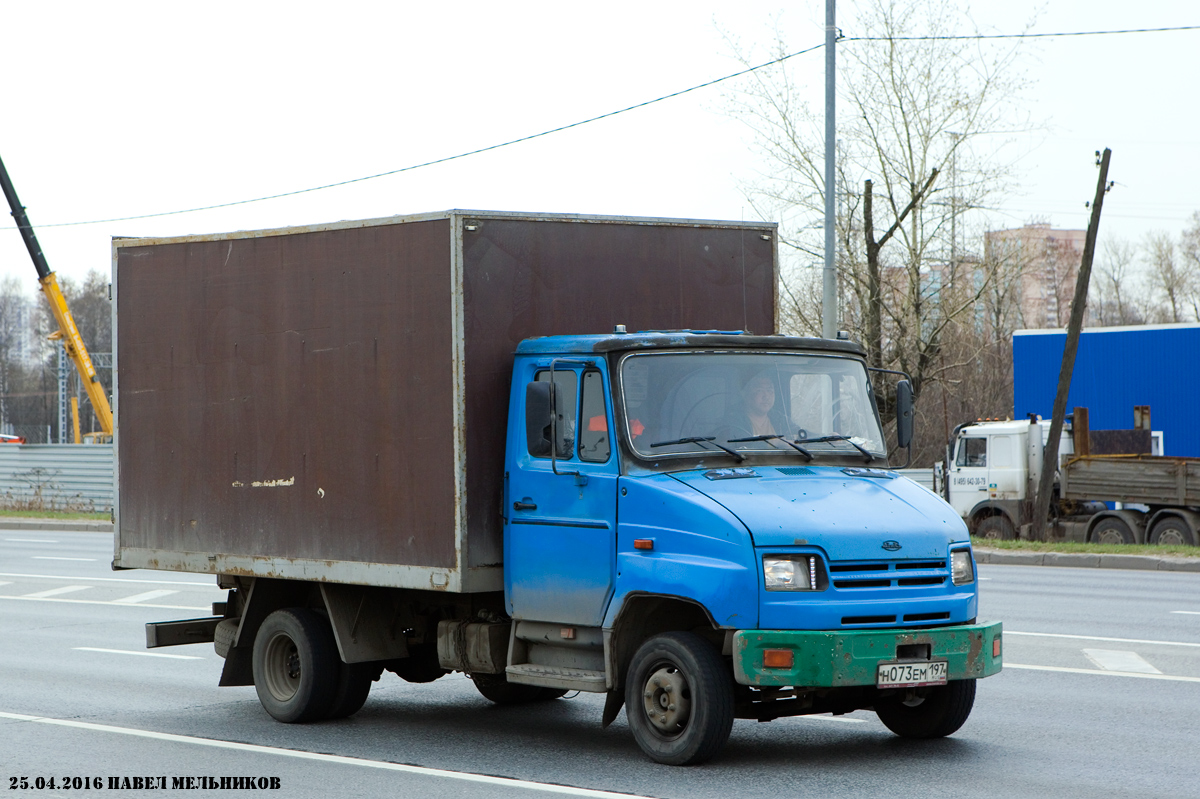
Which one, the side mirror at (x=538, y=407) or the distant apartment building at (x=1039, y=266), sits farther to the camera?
the distant apartment building at (x=1039, y=266)

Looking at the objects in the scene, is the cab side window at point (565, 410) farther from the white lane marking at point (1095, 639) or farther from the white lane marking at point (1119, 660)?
the white lane marking at point (1095, 639)

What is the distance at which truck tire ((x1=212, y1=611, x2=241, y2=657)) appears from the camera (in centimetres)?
983

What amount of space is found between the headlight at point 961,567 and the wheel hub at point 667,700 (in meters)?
1.53

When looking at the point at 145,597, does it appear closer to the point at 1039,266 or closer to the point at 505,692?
the point at 505,692

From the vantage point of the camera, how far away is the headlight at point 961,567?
7.45m

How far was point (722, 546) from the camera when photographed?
7.11 m

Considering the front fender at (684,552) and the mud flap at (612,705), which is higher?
the front fender at (684,552)

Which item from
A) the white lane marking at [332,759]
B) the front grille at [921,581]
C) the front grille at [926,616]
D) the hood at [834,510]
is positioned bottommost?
the white lane marking at [332,759]

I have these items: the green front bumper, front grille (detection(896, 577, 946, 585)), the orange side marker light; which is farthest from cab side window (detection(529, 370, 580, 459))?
front grille (detection(896, 577, 946, 585))

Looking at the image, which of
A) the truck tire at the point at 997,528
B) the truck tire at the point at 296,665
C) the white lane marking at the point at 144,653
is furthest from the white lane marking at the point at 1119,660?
the truck tire at the point at 997,528

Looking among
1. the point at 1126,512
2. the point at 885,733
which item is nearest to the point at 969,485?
the point at 1126,512

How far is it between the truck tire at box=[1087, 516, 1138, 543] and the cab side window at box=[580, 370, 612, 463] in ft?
66.2

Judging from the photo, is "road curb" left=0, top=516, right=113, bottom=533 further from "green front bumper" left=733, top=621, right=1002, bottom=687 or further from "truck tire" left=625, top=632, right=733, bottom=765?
"green front bumper" left=733, top=621, right=1002, bottom=687

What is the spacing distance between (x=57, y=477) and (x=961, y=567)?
3560cm
